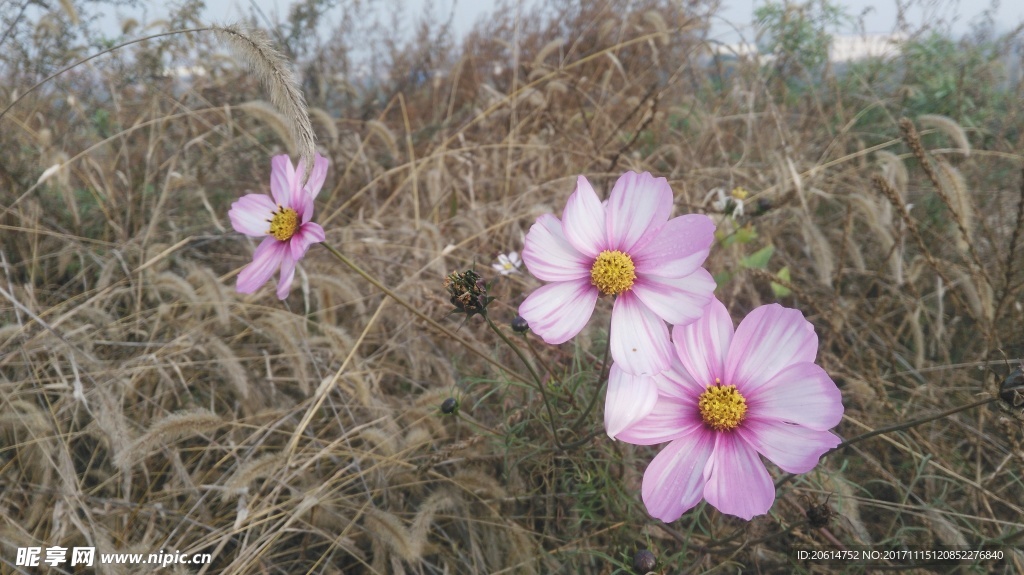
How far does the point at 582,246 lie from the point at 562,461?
0.64 m

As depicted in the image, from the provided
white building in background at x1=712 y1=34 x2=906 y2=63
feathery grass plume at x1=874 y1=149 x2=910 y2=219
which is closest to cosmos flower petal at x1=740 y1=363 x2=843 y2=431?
feathery grass plume at x1=874 y1=149 x2=910 y2=219

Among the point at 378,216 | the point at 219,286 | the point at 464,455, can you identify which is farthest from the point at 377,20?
the point at 464,455

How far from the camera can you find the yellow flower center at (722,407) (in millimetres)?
734

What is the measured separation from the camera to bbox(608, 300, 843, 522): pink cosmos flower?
68cm

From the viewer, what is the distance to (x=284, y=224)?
979 mm

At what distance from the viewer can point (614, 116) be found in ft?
9.95

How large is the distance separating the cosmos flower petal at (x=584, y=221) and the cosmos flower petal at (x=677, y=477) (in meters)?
0.27

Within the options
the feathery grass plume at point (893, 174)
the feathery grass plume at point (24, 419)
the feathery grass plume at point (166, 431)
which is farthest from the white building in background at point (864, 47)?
the feathery grass plume at point (24, 419)

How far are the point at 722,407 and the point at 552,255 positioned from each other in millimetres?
290

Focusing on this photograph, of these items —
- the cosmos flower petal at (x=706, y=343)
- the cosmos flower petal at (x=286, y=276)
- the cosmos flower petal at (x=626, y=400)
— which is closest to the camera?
the cosmos flower petal at (x=626, y=400)

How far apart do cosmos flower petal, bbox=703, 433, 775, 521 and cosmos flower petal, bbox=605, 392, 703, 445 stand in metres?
0.04

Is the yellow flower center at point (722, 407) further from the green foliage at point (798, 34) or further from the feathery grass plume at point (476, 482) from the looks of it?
the green foliage at point (798, 34)

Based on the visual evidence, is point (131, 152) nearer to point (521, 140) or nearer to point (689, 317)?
point (521, 140)

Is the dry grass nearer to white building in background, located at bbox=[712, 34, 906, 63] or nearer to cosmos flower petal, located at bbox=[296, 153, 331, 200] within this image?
cosmos flower petal, located at bbox=[296, 153, 331, 200]
